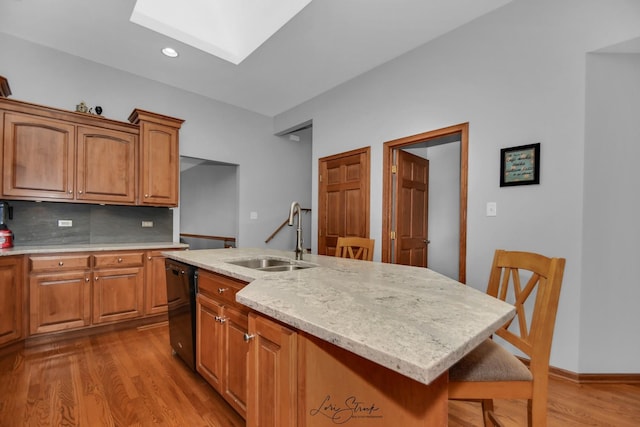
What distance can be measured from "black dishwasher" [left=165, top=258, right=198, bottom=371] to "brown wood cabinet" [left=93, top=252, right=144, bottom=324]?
35.5 inches

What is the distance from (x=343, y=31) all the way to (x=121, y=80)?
2664 mm

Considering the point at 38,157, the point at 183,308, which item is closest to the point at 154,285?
the point at 183,308

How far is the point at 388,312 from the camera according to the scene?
2.77 feet

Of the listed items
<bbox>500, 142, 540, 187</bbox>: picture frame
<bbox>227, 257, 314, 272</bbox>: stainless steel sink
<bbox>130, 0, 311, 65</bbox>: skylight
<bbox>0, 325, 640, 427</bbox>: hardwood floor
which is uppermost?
<bbox>130, 0, 311, 65</bbox>: skylight

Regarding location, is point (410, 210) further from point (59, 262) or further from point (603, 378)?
point (59, 262)

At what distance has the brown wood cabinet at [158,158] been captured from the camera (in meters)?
3.19

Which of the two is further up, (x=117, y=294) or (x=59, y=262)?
(x=59, y=262)

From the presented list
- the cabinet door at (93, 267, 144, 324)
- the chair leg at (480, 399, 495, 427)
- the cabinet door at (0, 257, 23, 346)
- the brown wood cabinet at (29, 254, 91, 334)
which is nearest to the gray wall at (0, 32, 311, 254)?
the cabinet door at (93, 267, 144, 324)

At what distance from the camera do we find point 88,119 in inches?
114

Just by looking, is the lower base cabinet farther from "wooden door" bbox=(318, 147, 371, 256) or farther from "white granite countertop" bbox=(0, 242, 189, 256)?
"wooden door" bbox=(318, 147, 371, 256)

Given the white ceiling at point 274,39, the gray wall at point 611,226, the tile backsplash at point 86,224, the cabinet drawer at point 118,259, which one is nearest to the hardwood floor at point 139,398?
the gray wall at point 611,226

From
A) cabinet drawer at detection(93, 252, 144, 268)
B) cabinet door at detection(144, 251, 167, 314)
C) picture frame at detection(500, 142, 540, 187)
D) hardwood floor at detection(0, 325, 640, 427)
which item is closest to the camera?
hardwood floor at detection(0, 325, 640, 427)

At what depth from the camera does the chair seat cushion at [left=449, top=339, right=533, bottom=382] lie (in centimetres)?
98

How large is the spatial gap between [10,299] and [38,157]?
49.7 inches
